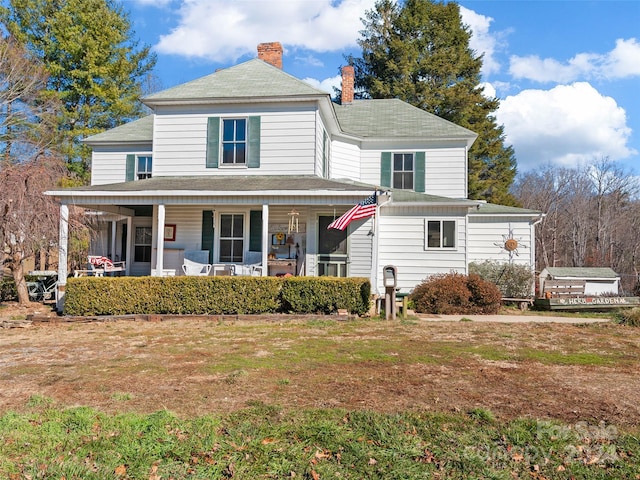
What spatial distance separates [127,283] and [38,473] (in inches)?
351

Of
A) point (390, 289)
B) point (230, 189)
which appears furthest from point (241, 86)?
point (390, 289)

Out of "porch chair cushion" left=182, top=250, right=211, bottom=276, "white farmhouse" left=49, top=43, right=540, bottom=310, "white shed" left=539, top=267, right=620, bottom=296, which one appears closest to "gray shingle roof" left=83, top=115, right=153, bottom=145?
"white farmhouse" left=49, top=43, right=540, bottom=310

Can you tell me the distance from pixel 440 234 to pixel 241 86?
8.29m

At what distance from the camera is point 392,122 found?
65.8ft

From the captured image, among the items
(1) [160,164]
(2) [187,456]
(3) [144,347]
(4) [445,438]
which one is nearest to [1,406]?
(2) [187,456]

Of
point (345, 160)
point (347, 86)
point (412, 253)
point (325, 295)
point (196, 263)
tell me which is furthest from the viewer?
point (347, 86)

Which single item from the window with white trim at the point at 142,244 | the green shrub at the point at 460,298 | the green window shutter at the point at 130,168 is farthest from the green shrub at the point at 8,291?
Answer: the green shrub at the point at 460,298

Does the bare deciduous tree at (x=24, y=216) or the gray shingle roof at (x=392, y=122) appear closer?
the bare deciduous tree at (x=24, y=216)

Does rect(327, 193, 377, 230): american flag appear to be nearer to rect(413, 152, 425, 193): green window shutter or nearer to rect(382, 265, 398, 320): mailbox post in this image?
rect(382, 265, 398, 320): mailbox post

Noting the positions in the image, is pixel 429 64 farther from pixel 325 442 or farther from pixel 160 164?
pixel 325 442

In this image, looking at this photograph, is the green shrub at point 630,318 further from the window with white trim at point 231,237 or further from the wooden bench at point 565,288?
the window with white trim at point 231,237

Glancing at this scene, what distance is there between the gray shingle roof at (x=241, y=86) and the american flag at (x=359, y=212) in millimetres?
4033

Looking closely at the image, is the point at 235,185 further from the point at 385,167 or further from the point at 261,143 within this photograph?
the point at 385,167

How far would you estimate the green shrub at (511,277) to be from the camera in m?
16.5
